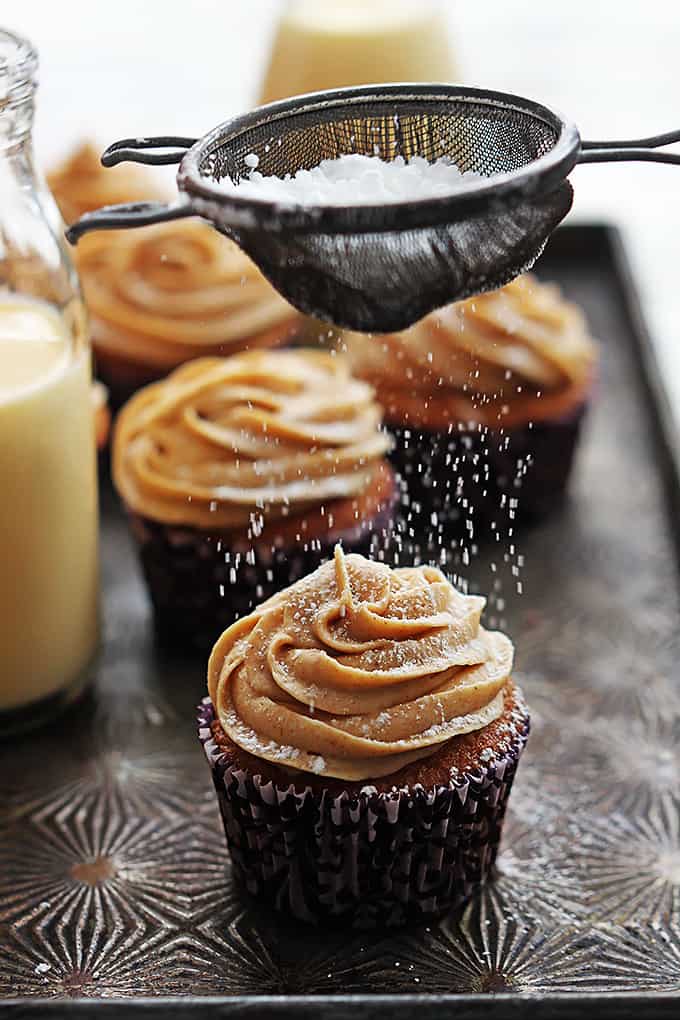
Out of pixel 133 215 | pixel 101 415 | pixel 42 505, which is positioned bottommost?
pixel 101 415

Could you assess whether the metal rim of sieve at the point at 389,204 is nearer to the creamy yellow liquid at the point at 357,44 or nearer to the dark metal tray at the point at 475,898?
the dark metal tray at the point at 475,898

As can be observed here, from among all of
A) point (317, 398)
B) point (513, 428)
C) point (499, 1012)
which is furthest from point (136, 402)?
point (499, 1012)

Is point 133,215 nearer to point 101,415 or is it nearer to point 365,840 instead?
point 365,840

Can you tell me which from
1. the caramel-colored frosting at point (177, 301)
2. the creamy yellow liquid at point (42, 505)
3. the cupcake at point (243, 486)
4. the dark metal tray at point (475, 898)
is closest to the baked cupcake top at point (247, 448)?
the cupcake at point (243, 486)

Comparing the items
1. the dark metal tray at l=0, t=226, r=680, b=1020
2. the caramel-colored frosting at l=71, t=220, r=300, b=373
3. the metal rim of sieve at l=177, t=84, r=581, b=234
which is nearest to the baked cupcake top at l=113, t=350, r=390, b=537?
the dark metal tray at l=0, t=226, r=680, b=1020

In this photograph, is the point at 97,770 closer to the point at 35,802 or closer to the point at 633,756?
the point at 35,802

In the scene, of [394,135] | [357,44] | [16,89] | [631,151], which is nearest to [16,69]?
[16,89]
